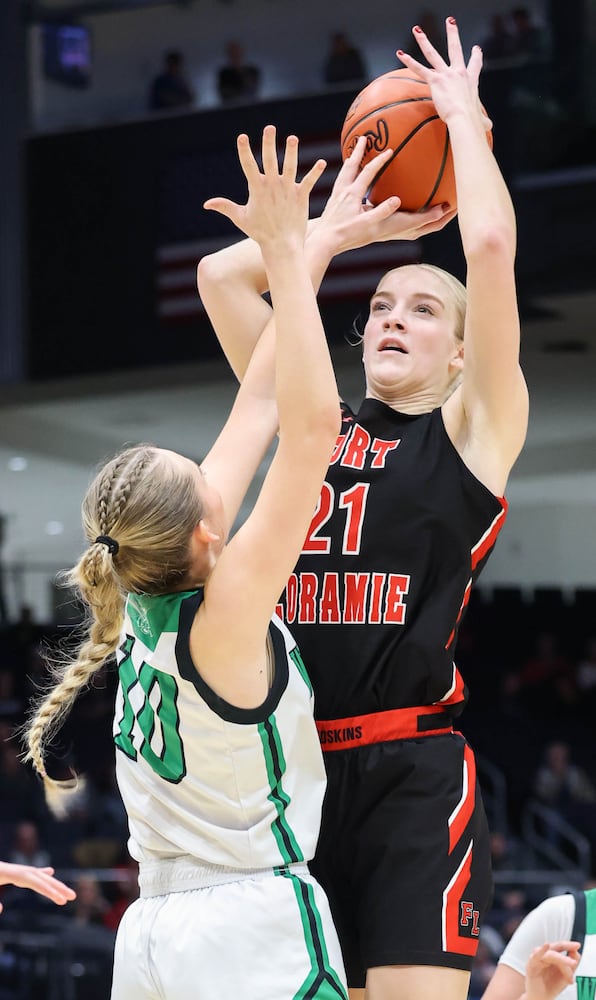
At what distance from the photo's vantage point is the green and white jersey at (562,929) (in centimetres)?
308

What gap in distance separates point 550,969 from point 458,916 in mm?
381

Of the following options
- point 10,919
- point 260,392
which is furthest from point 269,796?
point 10,919

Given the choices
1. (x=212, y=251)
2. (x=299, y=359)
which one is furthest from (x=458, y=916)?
(x=212, y=251)

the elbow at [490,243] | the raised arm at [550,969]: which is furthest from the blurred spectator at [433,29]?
the raised arm at [550,969]

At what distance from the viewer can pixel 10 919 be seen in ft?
27.9

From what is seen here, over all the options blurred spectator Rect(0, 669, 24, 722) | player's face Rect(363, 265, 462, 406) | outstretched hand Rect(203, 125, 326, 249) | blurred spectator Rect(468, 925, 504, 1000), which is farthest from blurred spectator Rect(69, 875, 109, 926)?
outstretched hand Rect(203, 125, 326, 249)

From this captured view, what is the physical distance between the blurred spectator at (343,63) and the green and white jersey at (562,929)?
8046mm

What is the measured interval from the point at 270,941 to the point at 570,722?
1216 centimetres

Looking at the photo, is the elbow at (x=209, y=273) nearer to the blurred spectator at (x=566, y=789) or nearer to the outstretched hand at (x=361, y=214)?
the outstretched hand at (x=361, y=214)

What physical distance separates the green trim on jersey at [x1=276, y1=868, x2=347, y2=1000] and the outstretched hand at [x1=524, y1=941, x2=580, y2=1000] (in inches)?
25.1

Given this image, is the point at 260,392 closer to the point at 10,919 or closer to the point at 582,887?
the point at 10,919

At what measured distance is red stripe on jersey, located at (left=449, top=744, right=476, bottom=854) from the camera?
2576 millimetres

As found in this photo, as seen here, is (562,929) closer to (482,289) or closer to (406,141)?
(482,289)

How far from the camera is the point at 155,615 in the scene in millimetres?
2314
